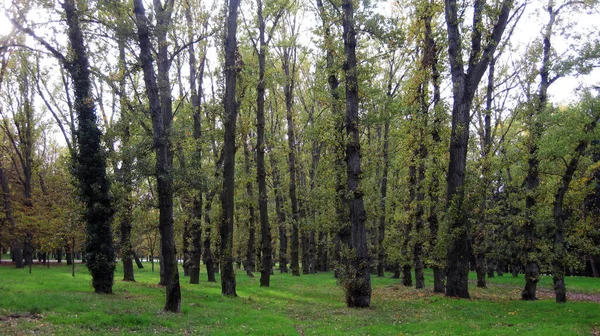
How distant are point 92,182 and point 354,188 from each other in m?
10.7

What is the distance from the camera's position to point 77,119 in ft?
57.6

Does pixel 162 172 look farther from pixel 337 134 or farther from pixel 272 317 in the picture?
pixel 337 134

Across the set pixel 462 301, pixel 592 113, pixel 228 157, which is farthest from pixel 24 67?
pixel 592 113

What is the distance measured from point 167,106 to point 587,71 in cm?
1908

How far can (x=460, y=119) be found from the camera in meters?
17.7

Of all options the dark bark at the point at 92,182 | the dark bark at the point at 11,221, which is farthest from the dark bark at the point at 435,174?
the dark bark at the point at 11,221

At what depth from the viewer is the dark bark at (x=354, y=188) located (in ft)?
52.2

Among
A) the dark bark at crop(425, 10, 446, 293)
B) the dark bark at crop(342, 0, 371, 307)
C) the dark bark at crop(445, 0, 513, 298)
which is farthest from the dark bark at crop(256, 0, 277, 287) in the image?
the dark bark at crop(445, 0, 513, 298)

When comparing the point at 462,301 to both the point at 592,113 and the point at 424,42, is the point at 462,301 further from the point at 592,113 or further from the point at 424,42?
the point at 424,42

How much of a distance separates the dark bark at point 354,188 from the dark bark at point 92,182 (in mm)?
9853

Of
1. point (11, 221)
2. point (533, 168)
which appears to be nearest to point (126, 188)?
point (533, 168)

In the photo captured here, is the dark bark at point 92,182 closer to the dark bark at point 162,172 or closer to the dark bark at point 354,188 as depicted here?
the dark bark at point 162,172

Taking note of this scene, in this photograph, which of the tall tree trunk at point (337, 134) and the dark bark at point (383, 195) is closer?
the tall tree trunk at point (337, 134)

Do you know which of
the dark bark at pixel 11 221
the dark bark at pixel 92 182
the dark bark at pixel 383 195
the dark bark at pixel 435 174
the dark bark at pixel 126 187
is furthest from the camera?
the dark bark at pixel 11 221
